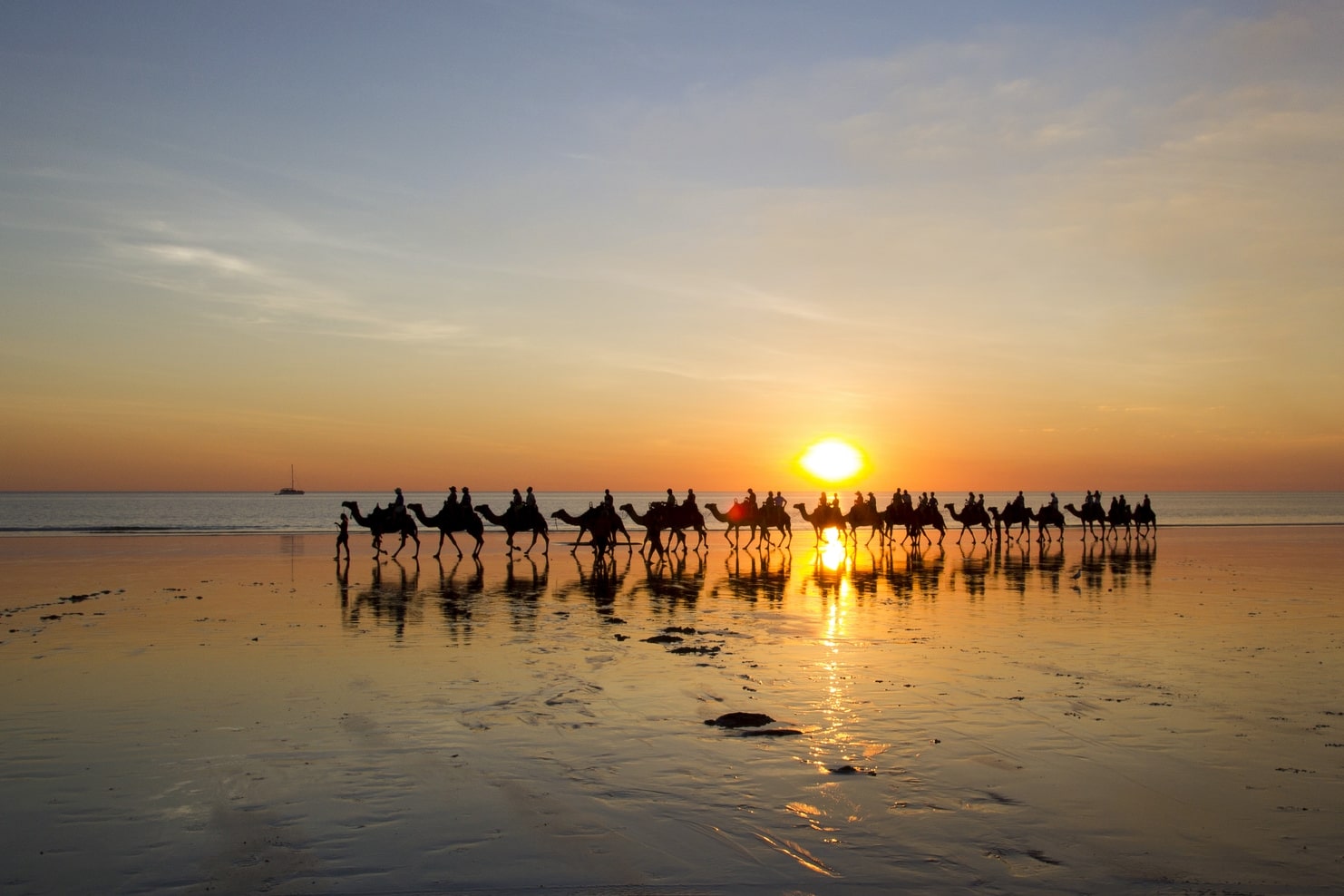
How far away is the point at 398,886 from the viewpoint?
607cm

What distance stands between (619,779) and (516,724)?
211 centimetres

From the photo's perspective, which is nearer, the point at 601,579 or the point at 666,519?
the point at 601,579

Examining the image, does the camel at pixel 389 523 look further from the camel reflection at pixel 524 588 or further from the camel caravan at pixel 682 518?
the camel reflection at pixel 524 588

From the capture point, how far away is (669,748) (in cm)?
916

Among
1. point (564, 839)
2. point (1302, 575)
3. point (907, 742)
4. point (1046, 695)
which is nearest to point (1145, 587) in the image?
point (1302, 575)

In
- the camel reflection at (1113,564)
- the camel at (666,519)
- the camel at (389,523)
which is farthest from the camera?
the camel at (666,519)

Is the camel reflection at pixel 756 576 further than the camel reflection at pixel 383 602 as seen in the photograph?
Yes

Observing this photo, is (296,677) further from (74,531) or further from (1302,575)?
(74,531)

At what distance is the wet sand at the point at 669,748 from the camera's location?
6.45 metres

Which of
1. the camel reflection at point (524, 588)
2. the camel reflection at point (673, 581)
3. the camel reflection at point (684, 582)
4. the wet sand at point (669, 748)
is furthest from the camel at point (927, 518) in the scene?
the wet sand at point (669, 748)

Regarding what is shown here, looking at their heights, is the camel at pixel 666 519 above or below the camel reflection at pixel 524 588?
above

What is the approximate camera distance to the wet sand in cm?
645

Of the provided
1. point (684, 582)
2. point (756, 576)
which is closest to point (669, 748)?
point (684, 582)

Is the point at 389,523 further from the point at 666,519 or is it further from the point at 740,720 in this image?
the point at 740,720
